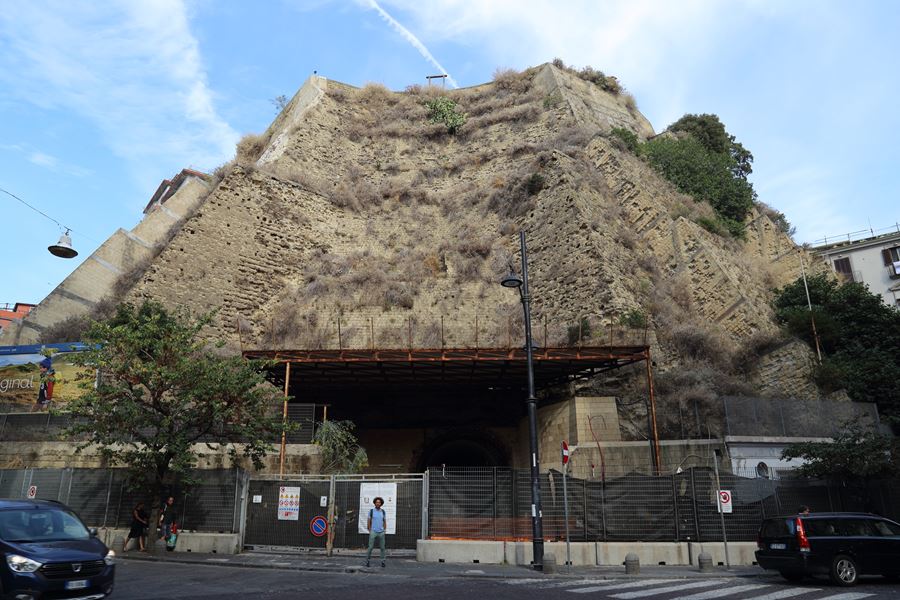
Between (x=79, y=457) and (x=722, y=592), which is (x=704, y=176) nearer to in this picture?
(x=722, y=592)

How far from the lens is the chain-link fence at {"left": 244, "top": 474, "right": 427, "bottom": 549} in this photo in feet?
46.6

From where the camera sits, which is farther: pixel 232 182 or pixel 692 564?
pixel 232 182

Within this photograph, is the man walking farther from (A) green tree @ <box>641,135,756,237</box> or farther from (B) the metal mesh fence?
(A) green tree @ <box>641,135,756,237</box>

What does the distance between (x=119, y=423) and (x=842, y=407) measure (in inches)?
820

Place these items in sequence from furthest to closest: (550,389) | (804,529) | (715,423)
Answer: (550,389), (715,423), (804,529)

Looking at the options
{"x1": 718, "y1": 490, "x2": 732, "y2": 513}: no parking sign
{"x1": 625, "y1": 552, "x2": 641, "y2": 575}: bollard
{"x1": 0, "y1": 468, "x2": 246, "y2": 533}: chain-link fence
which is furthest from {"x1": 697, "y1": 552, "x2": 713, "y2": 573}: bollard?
{"x1": 0, "y1": 468, "x2": 246, "y2": 533}: chain-link fence

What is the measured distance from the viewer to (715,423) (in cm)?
1852

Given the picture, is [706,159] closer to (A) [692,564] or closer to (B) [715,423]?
(B) [715,423]

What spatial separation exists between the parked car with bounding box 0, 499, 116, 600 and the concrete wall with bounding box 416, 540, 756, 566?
7.23 m

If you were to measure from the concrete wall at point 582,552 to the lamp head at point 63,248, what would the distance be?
13.0 m

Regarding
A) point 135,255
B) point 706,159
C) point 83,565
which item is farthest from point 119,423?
point 706,159

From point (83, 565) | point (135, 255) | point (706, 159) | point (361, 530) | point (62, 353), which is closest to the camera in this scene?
point (83, 565)

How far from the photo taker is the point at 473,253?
3139 cm

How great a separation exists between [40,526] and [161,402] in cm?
707
